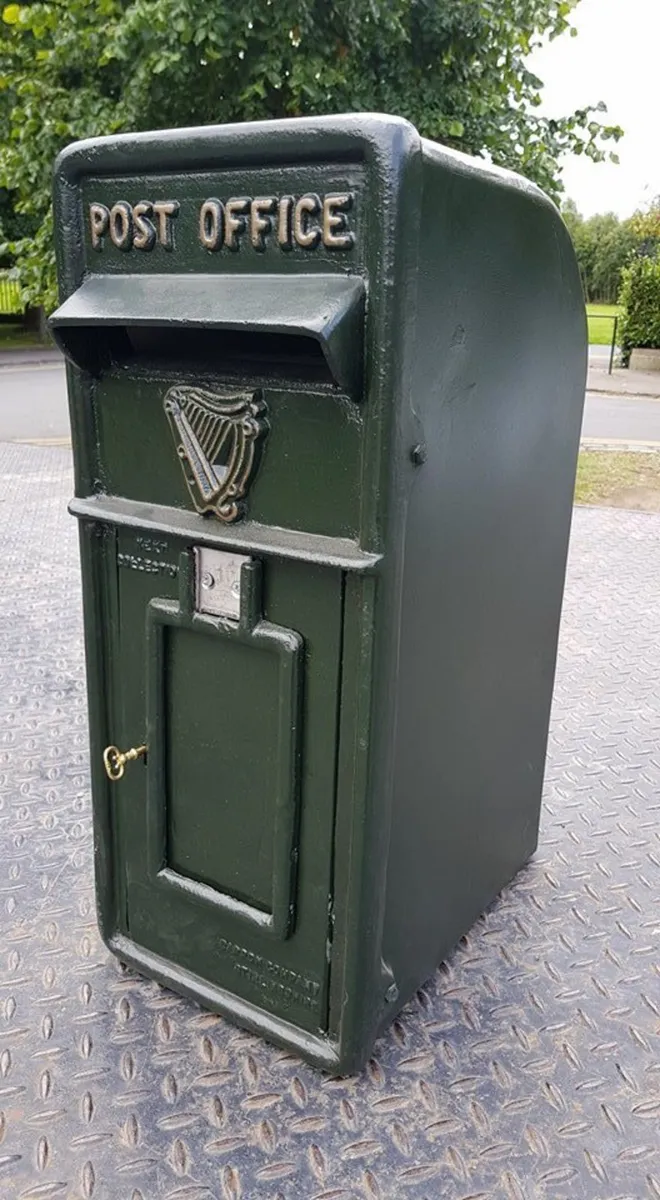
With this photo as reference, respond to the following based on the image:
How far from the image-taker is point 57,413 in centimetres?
1266

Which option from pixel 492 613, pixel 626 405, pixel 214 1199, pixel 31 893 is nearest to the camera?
pixel 214 1199

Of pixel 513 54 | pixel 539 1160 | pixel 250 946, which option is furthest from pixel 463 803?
pixel 513 54

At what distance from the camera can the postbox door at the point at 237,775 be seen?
66.3 inches

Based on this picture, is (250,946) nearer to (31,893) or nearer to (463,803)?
(463,803)

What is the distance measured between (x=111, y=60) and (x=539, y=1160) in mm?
6260

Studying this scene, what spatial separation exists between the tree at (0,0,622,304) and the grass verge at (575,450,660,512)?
2.37 meters

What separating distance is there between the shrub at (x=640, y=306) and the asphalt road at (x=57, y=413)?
4.27 meters

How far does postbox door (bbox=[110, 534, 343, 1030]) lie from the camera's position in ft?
5.53

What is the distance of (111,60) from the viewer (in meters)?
5.70

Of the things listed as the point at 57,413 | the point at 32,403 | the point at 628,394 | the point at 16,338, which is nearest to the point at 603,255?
the point at 16,338

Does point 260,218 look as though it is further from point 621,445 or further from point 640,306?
point 640,306

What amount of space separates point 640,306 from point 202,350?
20.0 m

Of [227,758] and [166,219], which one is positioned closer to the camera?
[166,219]

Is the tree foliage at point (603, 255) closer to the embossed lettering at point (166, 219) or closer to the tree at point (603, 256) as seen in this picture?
the tree at point (603, 256)
